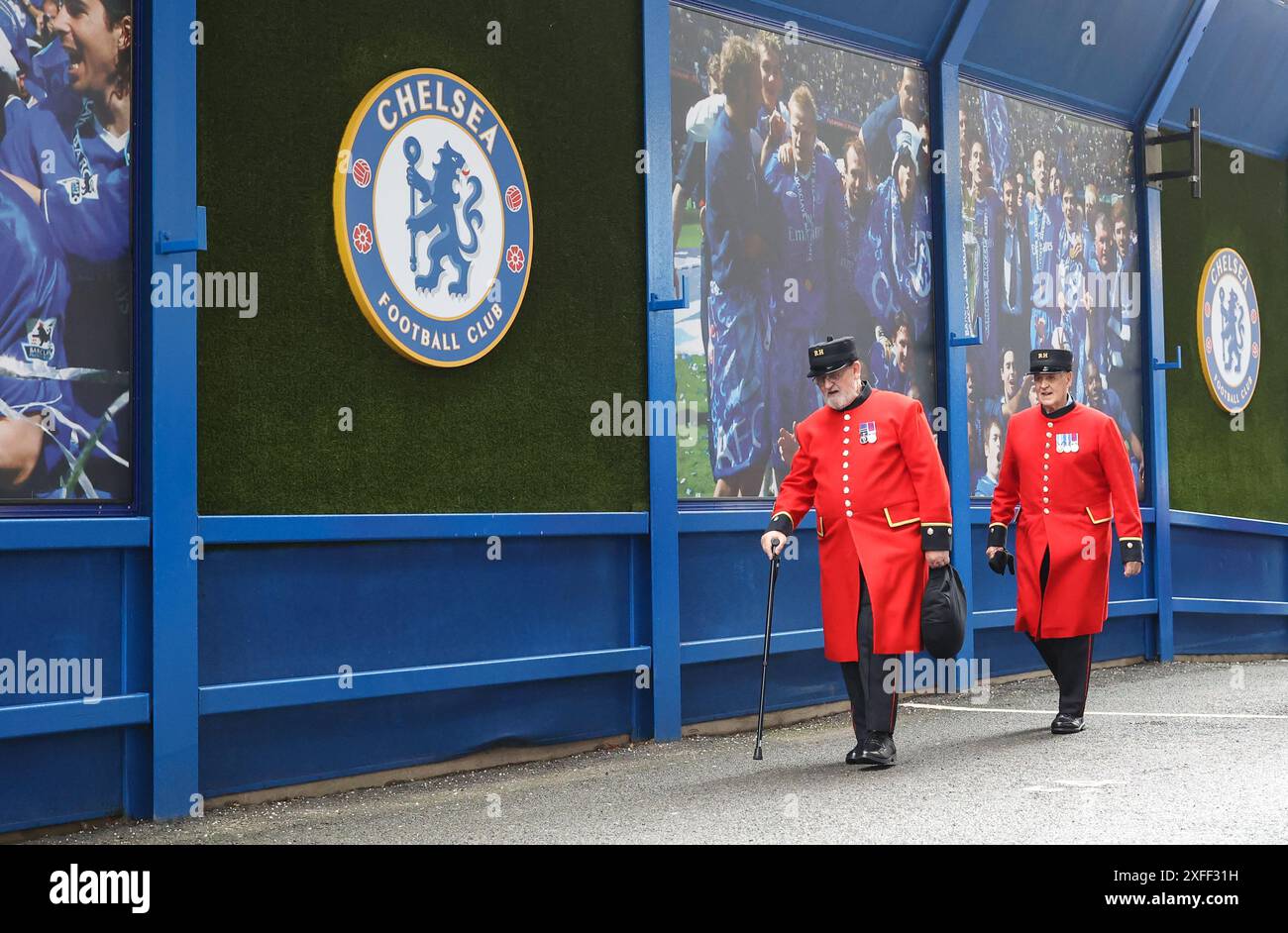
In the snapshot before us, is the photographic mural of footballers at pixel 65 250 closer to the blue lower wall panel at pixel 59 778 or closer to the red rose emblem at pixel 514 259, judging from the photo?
the blue lower wall panel at pixel 59 778

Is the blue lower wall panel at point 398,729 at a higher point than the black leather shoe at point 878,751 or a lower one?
higher

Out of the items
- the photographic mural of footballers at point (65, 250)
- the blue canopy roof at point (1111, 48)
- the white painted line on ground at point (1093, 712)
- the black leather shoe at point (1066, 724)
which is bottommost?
the white painted line on ground at point (1093, 712)

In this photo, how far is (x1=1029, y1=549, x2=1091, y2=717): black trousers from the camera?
A: 8.25 m

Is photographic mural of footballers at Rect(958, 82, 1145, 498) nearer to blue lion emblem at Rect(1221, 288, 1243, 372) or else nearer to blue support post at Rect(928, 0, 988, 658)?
blue support post at Rect(928, 0, 988, 658)

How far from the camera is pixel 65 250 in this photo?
5.93 metres

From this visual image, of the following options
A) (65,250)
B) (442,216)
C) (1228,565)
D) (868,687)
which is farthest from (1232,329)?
(65,250)

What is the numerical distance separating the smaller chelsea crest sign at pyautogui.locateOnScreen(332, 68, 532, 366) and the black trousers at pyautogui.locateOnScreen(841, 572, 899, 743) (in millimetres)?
2131

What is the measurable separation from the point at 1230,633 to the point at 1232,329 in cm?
256

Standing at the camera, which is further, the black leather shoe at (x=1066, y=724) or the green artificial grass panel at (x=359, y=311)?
the black leather shoe at (x=1066, y=724)

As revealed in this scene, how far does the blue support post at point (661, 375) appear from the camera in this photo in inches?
322

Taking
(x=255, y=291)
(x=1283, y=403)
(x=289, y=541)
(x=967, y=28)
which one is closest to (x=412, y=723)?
(x=289, y=541)

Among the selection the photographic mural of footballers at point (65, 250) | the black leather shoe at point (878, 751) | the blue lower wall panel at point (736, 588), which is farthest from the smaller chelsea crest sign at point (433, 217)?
the black leather shoe at point (878, 751)

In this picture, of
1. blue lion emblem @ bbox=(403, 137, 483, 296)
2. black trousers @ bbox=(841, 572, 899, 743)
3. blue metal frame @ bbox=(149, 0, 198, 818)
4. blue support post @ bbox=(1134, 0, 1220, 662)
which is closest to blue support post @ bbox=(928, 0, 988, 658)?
blue support post @ bbox=(1134, 0, 1220, 662)

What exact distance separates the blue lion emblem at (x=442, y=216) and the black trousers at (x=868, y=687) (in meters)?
2.33
